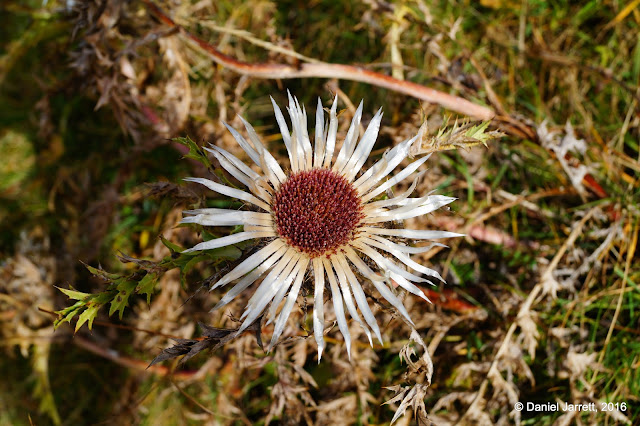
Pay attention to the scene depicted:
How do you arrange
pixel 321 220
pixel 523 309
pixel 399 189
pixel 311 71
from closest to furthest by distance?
pixel 321 220, pixel 311 71, pixel 523 309, pixel 399 189

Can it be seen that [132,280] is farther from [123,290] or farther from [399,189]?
[399,189]

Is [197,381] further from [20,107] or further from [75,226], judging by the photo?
[20,107]

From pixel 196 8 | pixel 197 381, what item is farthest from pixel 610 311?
pixel 196 8

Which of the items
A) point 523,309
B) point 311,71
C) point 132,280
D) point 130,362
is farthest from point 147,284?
point 523,309

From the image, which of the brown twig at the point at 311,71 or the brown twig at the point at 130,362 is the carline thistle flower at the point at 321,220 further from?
the brown twig at the point at 130,362

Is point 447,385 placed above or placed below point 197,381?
above

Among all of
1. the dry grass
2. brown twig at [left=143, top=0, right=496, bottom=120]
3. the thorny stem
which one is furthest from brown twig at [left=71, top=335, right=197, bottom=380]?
Result: brown twig at [left=143, top=0, right=496, bottom=120]

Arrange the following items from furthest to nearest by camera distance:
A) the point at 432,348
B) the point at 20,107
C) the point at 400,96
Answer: the point at 20,107, the point at 400,96, the point at 432,348
